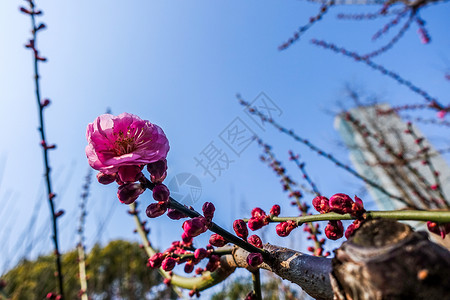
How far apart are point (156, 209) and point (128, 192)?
8cm

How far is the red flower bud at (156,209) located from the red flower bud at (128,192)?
47mm

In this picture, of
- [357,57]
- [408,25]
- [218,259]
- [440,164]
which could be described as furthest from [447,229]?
[440,164]

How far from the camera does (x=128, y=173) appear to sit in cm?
64

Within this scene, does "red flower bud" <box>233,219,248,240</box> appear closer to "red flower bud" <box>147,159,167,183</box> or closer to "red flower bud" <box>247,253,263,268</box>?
"red flower bud" <box>247,253,263,268</box>

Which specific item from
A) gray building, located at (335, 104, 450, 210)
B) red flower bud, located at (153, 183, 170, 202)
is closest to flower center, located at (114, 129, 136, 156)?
red flower bud, located at (153, 183, 170, 202)

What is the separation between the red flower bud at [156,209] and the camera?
0.67 meters

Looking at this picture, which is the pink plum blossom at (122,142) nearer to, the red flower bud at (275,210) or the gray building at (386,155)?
the red flower bud at (275,210)

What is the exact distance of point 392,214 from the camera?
1.83 feet

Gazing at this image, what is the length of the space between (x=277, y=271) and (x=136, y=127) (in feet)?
1.79

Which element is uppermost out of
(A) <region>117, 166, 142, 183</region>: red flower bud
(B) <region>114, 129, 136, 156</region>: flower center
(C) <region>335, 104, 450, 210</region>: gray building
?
(B) <region>114, 129, 136, 156</region>: flower center

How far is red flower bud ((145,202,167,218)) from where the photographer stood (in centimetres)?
67

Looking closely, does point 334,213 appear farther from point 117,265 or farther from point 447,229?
point 117,265

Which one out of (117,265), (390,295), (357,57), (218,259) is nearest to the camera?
(390,295)

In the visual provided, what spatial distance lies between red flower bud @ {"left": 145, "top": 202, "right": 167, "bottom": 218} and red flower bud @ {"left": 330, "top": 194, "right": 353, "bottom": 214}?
15.7 inches
